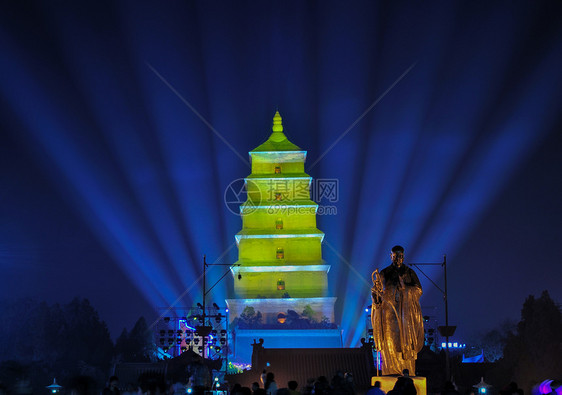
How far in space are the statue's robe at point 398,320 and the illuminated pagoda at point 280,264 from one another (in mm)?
30234

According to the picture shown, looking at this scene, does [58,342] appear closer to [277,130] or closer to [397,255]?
[277,130]

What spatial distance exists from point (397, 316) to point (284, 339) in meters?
31.3

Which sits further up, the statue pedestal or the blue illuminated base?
the blue illuminated base

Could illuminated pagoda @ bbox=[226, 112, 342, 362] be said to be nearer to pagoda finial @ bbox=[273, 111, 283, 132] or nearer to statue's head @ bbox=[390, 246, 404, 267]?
pagoda finial @ bbox=[273, 111, 283, 132]

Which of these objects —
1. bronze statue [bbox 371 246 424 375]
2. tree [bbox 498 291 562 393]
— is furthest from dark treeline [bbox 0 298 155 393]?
bronze statue [bbox 371 246 424 375]

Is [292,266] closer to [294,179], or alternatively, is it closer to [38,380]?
[294,179]

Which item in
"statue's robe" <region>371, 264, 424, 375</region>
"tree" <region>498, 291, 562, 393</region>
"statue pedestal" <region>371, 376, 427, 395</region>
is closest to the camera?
"statue pedestal" <region>371, 376, 427, 395</region>

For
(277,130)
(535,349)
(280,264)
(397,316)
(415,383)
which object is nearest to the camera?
(415,383)

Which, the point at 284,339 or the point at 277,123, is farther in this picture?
the point at 277,123

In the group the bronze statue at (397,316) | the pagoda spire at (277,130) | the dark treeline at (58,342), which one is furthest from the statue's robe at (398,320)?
the pagoda spire at (277,130)

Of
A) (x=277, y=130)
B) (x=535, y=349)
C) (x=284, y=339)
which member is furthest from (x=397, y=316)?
(x=277, y=130)

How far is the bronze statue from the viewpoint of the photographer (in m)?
13.6

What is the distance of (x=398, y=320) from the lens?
44.9ft

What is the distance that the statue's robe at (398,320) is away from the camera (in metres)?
13.6
